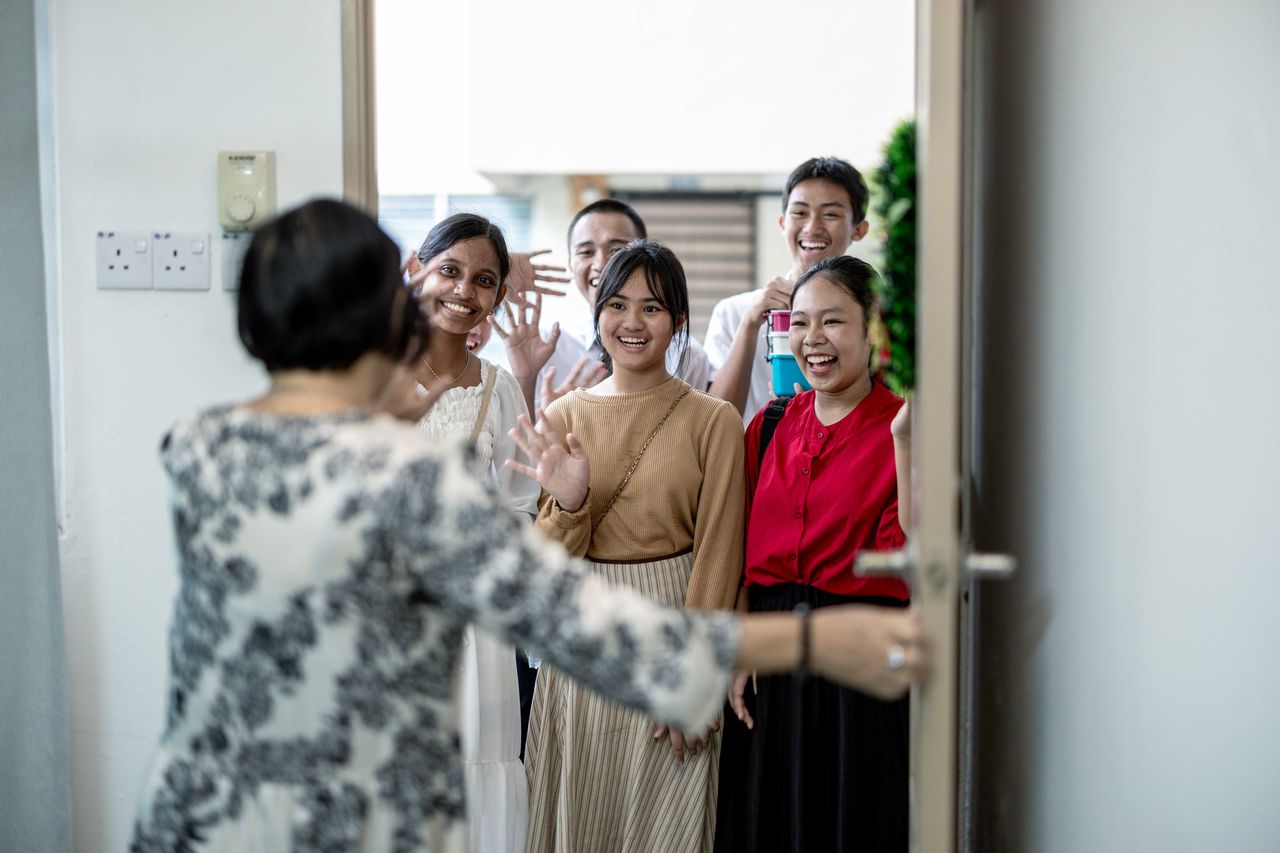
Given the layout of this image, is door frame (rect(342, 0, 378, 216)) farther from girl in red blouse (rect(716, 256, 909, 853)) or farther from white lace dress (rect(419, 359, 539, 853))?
girl in red blouse (rect(716, 256, 909, 853))

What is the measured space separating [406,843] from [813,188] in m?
2.04

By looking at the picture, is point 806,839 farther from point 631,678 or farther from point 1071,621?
point 631,678

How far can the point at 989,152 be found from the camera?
1.99 meters

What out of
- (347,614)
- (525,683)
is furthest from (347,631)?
(525,683)

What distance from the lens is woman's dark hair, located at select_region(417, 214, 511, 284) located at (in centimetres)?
255

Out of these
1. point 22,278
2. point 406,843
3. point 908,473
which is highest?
point 22,278

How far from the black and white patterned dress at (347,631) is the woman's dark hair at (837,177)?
1878 mm

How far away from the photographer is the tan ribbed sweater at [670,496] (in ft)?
7.52

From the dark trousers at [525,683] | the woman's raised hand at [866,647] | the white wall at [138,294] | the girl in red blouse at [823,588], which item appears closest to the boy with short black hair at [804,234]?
the girl in red blouse at [823,588]

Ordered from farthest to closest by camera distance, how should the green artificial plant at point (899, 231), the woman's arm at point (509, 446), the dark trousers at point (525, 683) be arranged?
the dark trousers at point (525, 683)
the woman's arm at point (509, 446)
the green artificial plant at point (899, 231)

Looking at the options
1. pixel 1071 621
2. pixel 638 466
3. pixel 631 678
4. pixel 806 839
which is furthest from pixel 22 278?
pixel 1071 621

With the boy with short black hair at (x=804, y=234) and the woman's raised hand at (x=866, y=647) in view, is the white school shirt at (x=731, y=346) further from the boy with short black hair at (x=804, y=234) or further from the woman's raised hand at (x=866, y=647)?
the woman's raised hand at (x=866, y=647)

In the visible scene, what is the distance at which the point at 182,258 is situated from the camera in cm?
227

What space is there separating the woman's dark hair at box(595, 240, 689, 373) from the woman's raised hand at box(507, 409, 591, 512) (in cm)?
33
